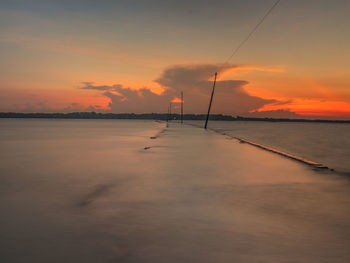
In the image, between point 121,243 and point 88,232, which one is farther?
point 88,232

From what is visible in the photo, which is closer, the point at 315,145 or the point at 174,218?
the point at 174,218

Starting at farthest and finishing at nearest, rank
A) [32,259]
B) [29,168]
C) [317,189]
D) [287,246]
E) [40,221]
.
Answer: [29,168], [317,189], [40,221], [287,246], [32,259]

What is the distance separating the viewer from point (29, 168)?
14.5 metres

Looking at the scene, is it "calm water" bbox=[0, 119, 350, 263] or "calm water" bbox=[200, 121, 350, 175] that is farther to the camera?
"calm water" bbox=[200, 121, 350, 175]

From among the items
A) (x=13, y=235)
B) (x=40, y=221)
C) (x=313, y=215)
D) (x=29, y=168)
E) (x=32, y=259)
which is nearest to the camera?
(x=32, y=259)

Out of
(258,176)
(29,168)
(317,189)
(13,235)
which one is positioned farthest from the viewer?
(29,168)

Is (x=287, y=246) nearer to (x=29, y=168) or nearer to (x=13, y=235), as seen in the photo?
(x=13, y=235)

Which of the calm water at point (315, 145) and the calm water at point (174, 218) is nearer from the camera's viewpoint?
the calm water at point (174, 218)

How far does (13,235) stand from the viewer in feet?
17.9

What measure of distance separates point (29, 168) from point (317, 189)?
11316 mm

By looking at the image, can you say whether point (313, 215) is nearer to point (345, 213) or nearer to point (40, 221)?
point (345, 213)

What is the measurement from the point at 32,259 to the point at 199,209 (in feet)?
12.2

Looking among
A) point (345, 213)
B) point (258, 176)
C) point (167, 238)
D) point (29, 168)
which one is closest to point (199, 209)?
point (167, 238)

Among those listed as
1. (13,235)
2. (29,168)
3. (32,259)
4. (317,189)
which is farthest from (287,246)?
(29,168)
